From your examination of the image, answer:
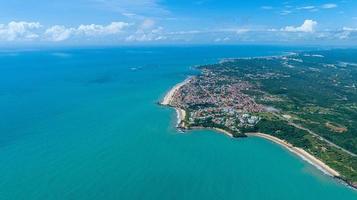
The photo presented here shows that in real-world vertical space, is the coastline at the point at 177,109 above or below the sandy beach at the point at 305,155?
above

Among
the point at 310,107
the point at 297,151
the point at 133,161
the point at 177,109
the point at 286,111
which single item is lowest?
the point at 310,107

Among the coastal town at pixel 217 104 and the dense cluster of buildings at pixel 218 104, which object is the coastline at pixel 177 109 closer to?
the coastal town at pixel 217 104

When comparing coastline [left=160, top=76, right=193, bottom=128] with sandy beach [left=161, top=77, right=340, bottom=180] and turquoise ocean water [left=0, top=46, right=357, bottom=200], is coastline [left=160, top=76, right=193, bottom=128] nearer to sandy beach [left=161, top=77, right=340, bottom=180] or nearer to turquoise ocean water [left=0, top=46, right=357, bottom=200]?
sandy beach [left=161, top=77, right=340, bottom=180]

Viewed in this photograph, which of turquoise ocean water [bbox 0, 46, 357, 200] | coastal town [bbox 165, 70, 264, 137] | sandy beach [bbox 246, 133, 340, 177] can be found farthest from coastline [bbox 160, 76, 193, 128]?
sandy beach [bbox 246, 133, 340, 177]

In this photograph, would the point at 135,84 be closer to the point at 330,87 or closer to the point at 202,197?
the point at 330,87

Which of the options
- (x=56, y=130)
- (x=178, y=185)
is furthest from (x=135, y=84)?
(x=178, y=185)

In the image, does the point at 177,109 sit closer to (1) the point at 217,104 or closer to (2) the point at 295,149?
(1) the point at 217,104

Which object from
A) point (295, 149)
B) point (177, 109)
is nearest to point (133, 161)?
point (295, 149)

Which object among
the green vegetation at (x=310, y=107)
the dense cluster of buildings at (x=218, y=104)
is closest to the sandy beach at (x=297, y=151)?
the green vegetation at (x=310, y=107)
